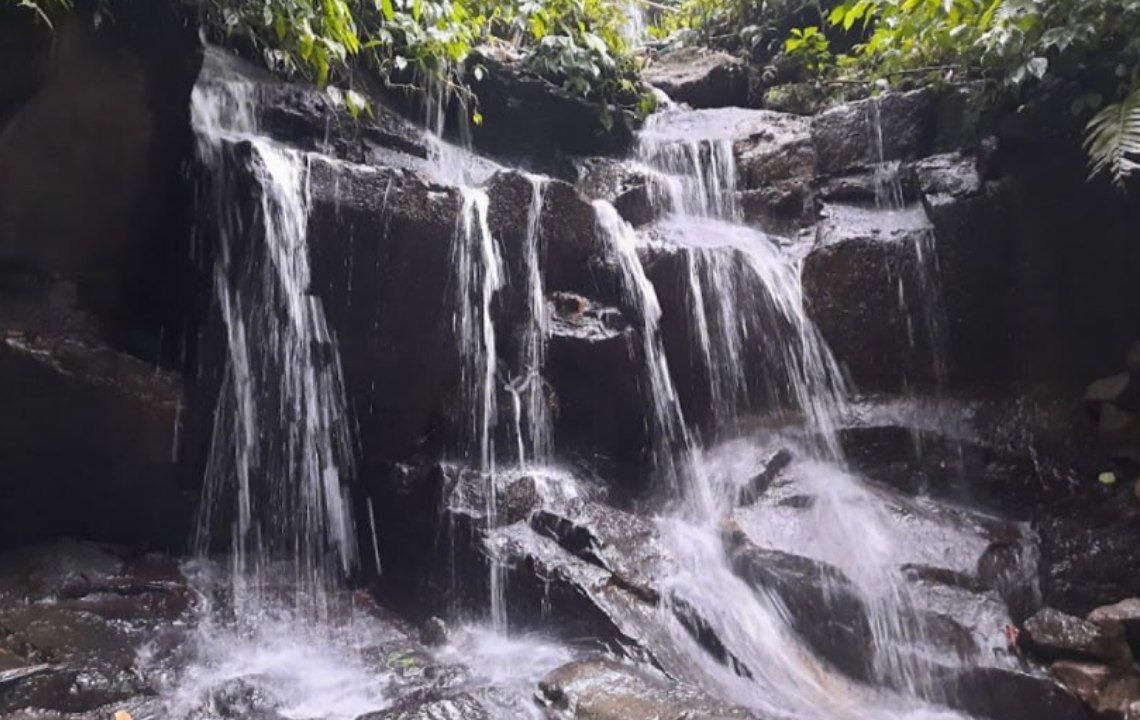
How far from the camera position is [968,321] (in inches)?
224

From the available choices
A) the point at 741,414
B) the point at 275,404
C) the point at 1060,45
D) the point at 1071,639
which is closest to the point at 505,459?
the point at 275,404

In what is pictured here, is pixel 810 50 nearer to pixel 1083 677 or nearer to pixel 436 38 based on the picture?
pixel 436 38

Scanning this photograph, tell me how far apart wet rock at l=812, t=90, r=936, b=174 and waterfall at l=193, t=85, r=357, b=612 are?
4.54 metres

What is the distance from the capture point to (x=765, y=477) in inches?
209

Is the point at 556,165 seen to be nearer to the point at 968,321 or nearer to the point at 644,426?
the point at 644,426

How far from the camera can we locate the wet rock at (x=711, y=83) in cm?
890

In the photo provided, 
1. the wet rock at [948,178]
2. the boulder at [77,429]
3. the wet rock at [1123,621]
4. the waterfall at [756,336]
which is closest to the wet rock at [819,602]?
the wet rock at [1123,621]

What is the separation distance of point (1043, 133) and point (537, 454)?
4.19m

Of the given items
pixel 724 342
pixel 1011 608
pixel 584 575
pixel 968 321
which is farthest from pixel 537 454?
pixel 968 321

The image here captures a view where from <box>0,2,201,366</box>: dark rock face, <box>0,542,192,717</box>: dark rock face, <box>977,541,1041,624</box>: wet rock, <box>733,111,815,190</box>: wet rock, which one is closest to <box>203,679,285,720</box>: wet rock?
<box>0,542,192,717</box>: dark rock face

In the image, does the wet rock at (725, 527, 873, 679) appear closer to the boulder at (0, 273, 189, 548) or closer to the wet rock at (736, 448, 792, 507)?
the wet rock at (736, 448, 792, 507)

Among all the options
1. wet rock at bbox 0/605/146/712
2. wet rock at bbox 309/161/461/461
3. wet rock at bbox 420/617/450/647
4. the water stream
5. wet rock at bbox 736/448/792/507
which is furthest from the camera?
wet rock at bbox 736/448/792/507

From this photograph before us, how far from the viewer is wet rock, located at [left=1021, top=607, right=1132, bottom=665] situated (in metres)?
3.72

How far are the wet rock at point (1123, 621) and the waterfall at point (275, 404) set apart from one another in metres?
4.35
